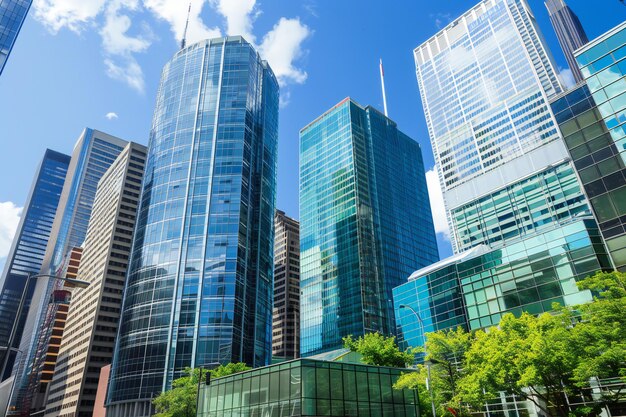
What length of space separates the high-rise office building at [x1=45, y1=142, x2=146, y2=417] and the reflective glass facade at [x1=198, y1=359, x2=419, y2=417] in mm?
97361

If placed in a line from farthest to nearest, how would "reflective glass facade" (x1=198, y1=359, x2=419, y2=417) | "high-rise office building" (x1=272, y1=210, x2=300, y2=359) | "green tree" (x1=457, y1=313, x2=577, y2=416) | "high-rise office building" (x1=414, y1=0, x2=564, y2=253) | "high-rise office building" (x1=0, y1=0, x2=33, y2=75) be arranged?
"high-rise office building" (x1=272, y1=210, x2=300, y2=359) < "high-rise office building" (x1=414, y1=0, x2=564, y2=253) < "high-rise office building" (x1=0, y1=0, x2=33, y2=75) < "reflective glass facade" (x1=198, y1=359, x2=419, y2=417) < "green tree" (x1=457, y1=313, x2=577, y2=416)

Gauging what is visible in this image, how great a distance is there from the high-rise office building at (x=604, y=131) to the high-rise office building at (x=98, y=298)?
126370 millimetres

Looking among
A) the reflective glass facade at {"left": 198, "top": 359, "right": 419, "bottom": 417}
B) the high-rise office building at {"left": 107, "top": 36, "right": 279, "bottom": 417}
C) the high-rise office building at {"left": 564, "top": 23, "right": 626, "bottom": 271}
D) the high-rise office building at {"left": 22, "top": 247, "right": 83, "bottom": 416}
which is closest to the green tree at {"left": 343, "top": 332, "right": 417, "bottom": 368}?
the reflective glass facade at {"left": 198, "top": 359, "right": 419, "bottom": 417}

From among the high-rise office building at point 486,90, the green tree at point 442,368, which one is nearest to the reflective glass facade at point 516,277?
the green tree at point 442,368

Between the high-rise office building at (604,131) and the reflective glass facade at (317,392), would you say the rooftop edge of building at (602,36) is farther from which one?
the reflective glass facade at (317,392)

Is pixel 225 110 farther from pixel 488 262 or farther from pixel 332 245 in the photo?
pixel 488 262

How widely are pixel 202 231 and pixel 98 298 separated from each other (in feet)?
179

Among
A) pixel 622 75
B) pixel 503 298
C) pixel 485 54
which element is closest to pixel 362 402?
pixel 503 298

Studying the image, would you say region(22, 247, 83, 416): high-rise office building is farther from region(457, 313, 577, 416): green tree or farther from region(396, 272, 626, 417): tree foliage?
region(396, 272, 626, 417): tree foliage

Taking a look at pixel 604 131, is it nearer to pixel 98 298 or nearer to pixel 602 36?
pixel 602 36

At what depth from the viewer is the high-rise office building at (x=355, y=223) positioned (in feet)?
461

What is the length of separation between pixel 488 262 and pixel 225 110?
3255 inches

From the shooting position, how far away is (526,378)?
26.0 m

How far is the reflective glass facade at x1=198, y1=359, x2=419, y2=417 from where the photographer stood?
119ft
